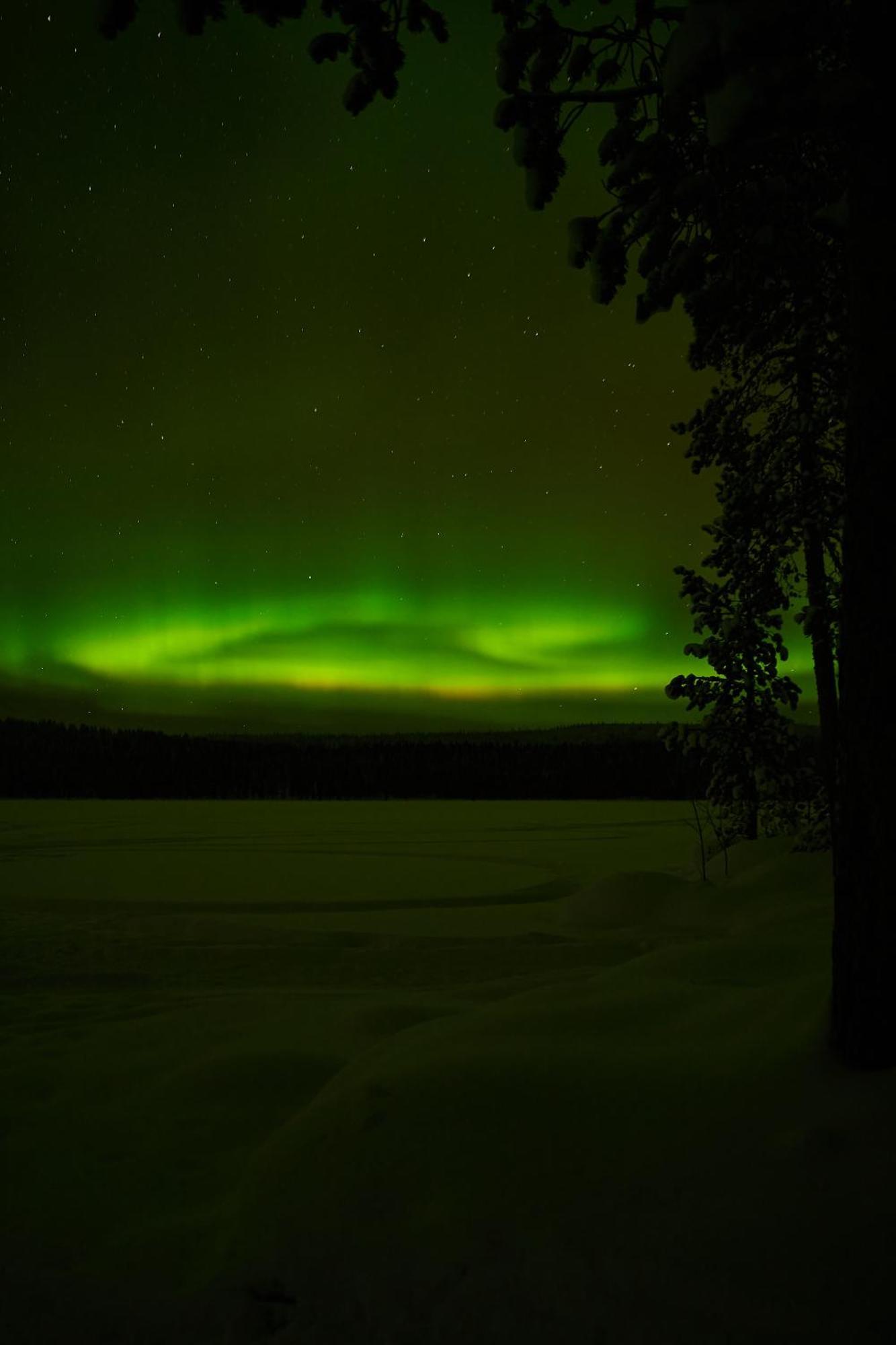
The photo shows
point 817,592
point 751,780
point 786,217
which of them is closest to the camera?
point 786,217

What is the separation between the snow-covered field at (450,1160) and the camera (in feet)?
8.34

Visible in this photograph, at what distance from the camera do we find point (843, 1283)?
243cm

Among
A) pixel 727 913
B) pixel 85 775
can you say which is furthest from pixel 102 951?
pixel 85 775

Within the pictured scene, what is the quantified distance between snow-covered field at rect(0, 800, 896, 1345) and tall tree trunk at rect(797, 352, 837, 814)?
3091 mm

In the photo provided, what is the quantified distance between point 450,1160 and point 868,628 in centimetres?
245

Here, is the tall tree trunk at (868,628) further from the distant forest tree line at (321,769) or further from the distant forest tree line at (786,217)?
the distant forest tree line at (321,769)

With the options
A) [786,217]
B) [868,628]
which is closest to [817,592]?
[786,217]

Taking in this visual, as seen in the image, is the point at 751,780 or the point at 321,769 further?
the point at 321,769

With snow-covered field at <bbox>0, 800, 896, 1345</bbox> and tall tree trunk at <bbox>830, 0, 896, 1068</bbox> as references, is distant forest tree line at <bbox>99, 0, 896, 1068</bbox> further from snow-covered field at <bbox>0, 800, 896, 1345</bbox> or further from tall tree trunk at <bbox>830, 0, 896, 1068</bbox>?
snow-covered field at <bbox>0, 800, 896, 1345</bbox>

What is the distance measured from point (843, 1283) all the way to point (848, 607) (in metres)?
2.21

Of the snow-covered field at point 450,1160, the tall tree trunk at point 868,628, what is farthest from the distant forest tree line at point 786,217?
the snow-covered field at point 450,1160

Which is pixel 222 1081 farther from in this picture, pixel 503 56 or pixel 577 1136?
pixel 503 56

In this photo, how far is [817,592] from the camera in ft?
39.9

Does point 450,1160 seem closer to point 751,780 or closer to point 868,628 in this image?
point 868,628
